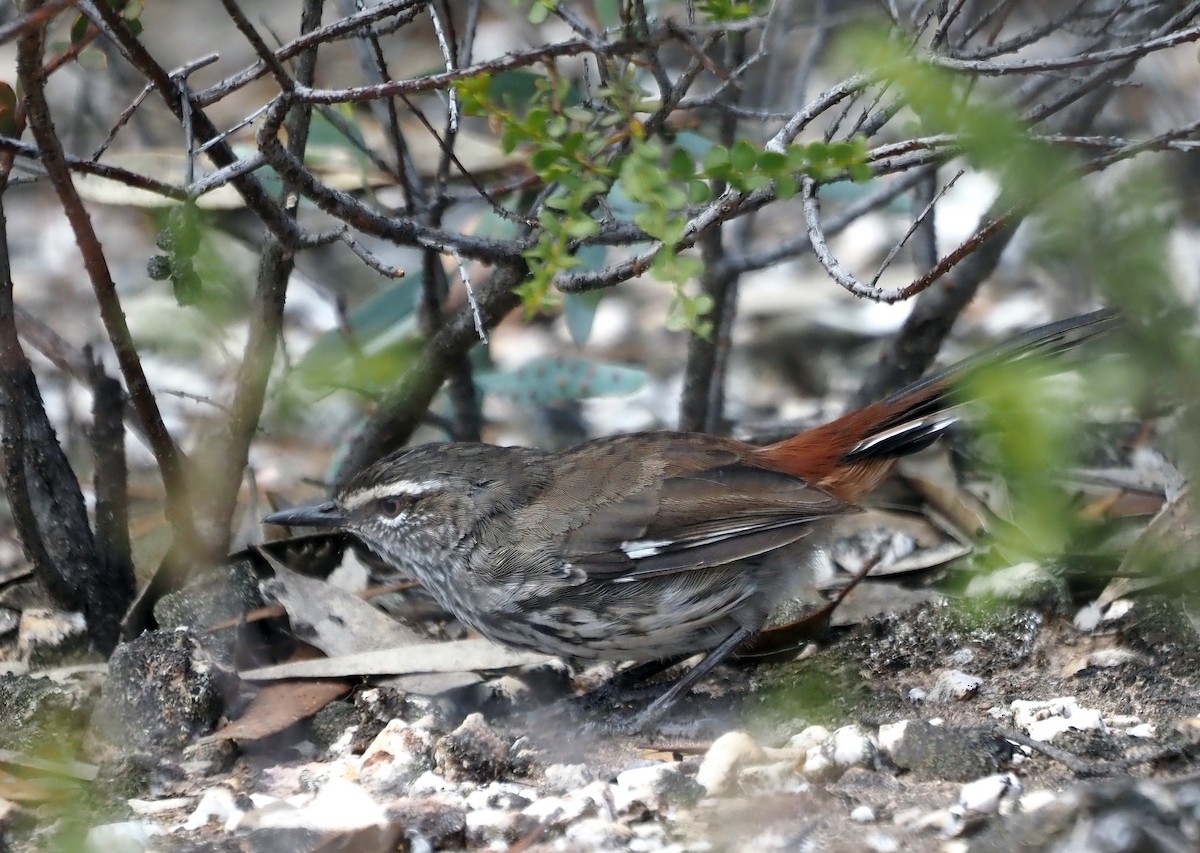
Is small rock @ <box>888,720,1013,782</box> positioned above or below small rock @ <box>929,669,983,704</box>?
below

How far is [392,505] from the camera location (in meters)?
4.88

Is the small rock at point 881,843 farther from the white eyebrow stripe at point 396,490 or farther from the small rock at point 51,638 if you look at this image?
the small rock at point 51,638

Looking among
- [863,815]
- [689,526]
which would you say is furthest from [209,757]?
[863,815]

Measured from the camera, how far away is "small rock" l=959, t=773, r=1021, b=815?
3.20 meters

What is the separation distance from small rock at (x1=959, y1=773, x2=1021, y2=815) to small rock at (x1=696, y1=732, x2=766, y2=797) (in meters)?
0.57

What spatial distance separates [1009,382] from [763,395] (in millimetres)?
5149

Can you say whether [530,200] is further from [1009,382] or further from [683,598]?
[1009,382]

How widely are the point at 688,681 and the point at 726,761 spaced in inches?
36.1

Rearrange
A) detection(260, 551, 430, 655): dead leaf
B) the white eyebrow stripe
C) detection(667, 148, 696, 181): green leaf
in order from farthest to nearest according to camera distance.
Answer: the white eyebrow stripe < detection(260, 551, 430, 655): dead leaf < detection(667, 148, 696, 181): green leaf

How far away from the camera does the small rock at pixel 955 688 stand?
13.4ft

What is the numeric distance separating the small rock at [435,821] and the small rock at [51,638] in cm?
169

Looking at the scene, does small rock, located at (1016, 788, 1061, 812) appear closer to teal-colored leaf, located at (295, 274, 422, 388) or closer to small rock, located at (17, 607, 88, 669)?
teal-colored leaf, located at (295, 274, 422, 388)

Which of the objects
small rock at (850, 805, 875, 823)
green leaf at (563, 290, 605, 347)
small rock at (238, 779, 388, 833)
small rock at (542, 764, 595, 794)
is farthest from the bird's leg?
green leaf at (563, 290, 605, 347)

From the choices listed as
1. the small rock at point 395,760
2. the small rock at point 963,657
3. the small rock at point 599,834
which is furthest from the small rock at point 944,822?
the small rock at point 395,760
